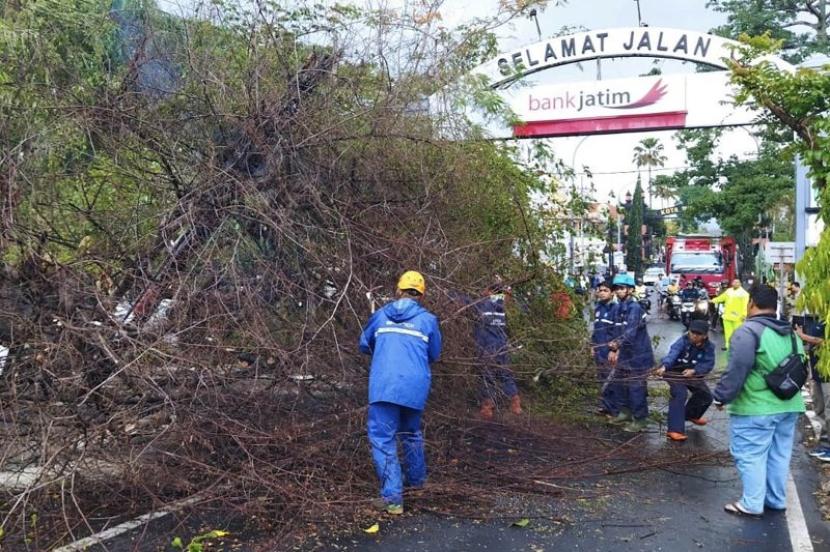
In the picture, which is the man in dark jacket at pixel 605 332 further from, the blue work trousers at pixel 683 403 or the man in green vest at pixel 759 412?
the man in green vest at pixel 759 412

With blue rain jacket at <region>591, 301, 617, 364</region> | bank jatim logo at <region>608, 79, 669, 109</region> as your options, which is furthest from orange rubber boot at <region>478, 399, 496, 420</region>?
bank jatim logo at <region>608, 79, 669, 109</region>

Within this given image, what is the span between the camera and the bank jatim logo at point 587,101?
1399 cm

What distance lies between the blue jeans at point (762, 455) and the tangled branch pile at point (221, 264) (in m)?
1.35

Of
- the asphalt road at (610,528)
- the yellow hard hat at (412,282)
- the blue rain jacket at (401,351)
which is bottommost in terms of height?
the asphalt road at (610,528)

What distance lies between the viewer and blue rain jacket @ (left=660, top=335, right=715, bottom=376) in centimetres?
752

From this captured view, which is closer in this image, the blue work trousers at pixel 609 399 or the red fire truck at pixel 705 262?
the blue work trousers at pixel 609 399

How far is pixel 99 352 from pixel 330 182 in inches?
88.8

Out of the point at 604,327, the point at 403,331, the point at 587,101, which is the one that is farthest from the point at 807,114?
the point at 587,101

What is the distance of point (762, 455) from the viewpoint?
5.46m

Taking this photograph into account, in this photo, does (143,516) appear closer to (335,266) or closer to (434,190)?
(335,266)

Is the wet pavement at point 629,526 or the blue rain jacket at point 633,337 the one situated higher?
the blue rain jacket at point 633,337

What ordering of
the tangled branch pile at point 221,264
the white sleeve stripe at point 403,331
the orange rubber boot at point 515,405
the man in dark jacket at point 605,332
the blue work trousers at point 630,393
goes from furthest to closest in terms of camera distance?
1. the man in dark jacket at point 605,332
2. the blue work trousers at point 630,393
3. the orange rubber boot at point 515,405
4. the white sleeve stripe at point 403,331
5. the tangled branch pile at point 221,264

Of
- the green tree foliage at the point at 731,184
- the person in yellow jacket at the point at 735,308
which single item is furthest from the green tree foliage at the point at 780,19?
the person in yellow jacket at the point at 735,308

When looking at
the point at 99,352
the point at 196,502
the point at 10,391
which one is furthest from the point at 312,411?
the point at 10,391
